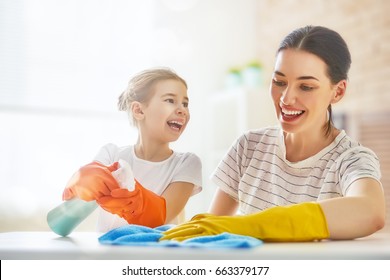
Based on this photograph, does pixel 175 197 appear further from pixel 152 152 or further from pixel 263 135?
pixel 263 135

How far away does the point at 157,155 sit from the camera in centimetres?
74

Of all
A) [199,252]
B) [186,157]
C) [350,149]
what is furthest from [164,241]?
[350,149]

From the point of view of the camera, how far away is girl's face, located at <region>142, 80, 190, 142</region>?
736 millimetres

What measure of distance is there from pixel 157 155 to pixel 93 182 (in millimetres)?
99

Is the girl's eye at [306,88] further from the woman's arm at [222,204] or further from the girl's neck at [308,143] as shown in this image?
the woman's arm at [222,204]

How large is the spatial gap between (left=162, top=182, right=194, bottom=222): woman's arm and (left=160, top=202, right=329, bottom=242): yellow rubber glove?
0.13 m

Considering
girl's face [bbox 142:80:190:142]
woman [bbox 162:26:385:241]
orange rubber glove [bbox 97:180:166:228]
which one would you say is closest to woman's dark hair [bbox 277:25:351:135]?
woman [bbox 162:26:385:241]

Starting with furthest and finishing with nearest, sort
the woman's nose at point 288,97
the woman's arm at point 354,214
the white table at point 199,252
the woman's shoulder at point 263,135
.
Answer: the woman's shoulder at point 263,135
the woman's nose at point 288,97
the woman's arm at point 354,214
the white table at point 199,252

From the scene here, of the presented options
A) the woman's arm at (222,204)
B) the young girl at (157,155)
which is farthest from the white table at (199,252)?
the woman's arm at (222,204)

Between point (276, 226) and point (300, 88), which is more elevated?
point (300, 88)

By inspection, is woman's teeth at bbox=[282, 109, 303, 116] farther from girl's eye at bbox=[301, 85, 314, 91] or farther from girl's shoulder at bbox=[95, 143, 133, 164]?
girl's shoulder at bbox=[95, 143, 133, 164]

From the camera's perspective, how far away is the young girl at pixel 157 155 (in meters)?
0.72

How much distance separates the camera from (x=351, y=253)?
0.50 metres
